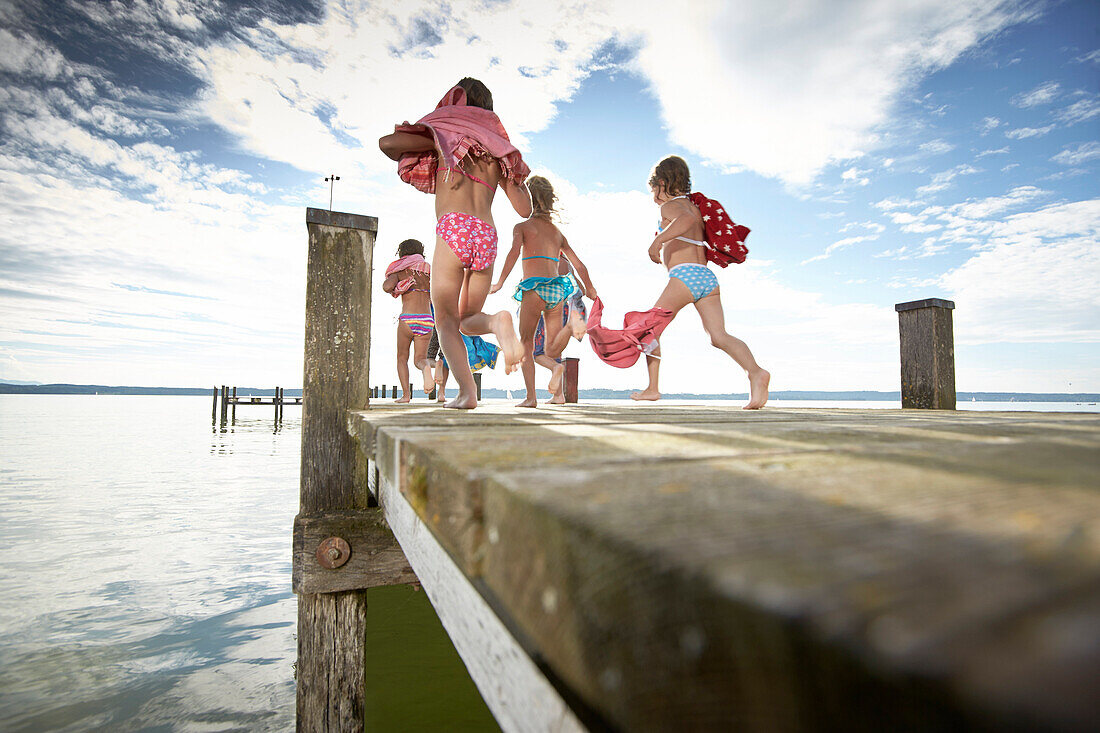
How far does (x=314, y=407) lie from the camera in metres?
2.50

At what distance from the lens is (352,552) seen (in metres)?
2.51

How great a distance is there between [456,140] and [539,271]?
66.4 inches

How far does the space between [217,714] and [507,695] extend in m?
5.32

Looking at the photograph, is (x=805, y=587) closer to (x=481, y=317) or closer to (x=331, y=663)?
(x=331, y=663)

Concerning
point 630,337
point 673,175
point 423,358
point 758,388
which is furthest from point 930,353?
point 423,358

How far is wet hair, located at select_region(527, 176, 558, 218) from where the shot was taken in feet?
16.6

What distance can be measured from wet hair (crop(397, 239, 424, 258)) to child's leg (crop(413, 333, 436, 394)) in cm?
110

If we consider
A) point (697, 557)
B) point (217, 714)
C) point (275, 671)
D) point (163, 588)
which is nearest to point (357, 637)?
point (697, 557)

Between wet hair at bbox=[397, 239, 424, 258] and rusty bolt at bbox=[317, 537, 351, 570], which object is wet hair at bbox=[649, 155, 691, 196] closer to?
wet hair at bbox=[397, 239, 424, 258]

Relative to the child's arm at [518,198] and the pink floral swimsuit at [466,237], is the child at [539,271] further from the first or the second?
the pink floral swimsuit at [466,237]

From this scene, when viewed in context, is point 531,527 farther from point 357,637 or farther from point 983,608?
point 357,637

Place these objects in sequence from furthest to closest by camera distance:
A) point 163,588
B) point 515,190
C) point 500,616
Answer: point 163,588
point 515,190
point 500,616

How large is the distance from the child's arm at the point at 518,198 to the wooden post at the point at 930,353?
2989mm

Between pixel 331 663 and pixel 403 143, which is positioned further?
pixel 403 143
